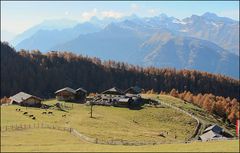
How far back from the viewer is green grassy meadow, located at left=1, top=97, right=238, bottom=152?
193 ft

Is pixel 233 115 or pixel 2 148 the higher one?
pixel 2 148

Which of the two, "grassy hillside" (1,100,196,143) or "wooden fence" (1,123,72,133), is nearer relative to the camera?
"wooden fence" (1,123,72,133)

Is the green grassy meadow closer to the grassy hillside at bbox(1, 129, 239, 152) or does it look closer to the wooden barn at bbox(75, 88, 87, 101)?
the grassy hillside at bbox(1, 129, 239, 152)

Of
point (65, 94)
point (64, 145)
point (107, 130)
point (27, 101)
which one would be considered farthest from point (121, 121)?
point (64, 145)

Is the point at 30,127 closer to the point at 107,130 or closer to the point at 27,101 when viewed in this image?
the point at 107,130

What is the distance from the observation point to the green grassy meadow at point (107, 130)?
58.7 meters

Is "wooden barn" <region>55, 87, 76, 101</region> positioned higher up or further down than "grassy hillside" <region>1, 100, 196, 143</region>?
higher up

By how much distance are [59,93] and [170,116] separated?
43246mm

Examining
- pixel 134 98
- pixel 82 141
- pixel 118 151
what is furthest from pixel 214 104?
pixel 118 151

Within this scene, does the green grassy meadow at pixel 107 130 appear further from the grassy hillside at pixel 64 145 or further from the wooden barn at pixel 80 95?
the wooden barn at pixel 80 95

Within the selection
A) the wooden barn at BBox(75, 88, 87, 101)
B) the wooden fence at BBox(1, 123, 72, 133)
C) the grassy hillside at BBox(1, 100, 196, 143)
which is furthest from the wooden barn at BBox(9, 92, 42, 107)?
the wooden fence at BBox(1, 123, 72, 133)

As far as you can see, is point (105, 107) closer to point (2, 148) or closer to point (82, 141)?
point (82, 141)

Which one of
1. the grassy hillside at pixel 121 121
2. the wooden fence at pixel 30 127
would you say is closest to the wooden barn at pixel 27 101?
the grassy hillside at pixel 121 121

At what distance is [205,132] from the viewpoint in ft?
359
